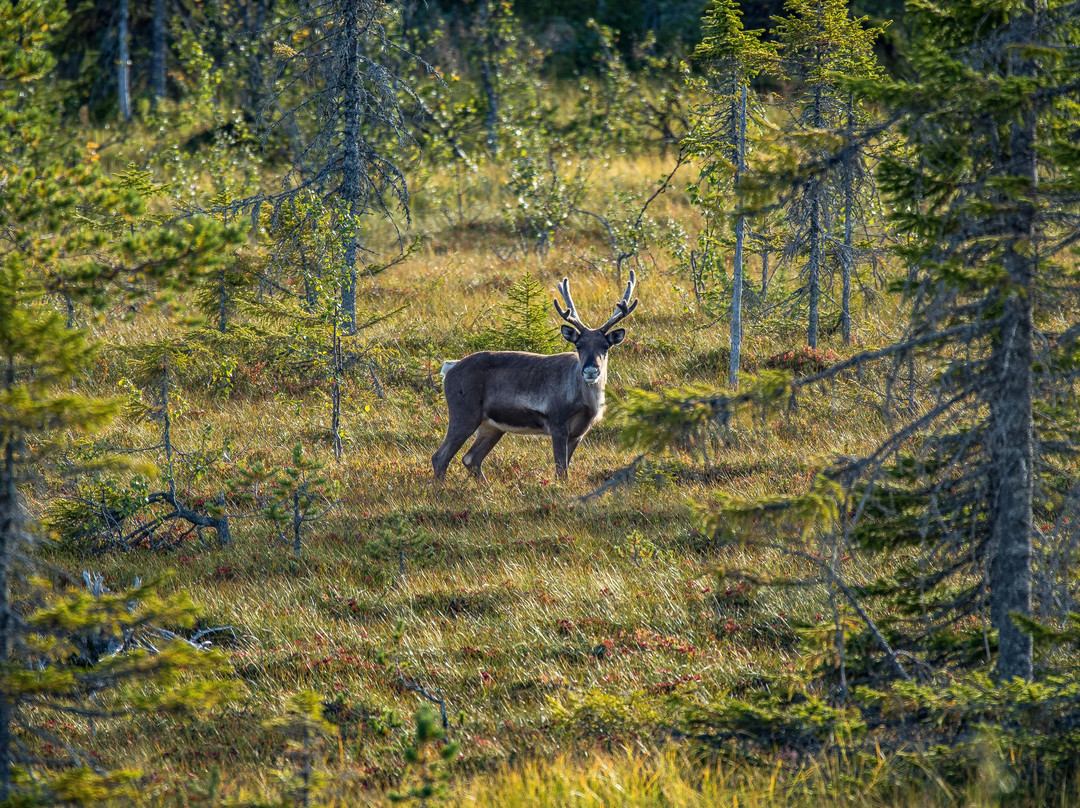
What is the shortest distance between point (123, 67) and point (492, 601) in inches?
1055

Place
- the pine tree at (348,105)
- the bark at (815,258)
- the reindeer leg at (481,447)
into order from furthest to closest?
the pine tree at (348,105) → the bark at (815,258) → the reindeer leg at (481,447)

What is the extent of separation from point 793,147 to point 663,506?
6.07 meters

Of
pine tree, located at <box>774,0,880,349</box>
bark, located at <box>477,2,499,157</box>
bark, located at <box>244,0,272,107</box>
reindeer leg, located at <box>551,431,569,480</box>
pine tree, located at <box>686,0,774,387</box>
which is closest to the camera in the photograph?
reindeer leg, located at <box>551,431,569,480</box>

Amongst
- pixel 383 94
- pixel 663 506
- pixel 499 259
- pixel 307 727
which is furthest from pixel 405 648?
pixel 499 259

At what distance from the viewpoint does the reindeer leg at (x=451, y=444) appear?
1330 centimetres

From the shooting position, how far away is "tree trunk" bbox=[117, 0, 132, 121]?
2884 centimetres

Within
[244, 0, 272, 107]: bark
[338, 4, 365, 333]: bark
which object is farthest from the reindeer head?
[244, 0, 272, 107]: bark

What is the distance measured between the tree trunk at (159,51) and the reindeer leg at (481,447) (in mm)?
20357

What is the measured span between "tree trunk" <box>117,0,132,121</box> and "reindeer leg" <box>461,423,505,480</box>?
20876 mm

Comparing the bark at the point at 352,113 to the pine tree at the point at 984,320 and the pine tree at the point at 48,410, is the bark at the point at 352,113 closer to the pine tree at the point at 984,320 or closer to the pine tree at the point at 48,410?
the pine tree at the point at 48,410

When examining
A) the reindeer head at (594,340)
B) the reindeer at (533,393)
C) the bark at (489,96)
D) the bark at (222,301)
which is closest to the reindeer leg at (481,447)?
the reindeer at (533,393)

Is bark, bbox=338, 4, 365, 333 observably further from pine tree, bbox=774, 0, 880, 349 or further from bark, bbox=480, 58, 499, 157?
bark, bbox=480, 58, 499, 157

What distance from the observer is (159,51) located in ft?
97.4

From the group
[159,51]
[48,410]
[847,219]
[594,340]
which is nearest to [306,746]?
[48,410]
